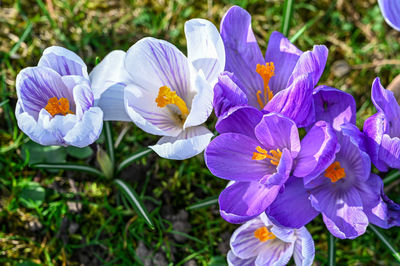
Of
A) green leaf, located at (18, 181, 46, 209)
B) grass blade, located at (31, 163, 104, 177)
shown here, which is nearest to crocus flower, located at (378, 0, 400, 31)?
grass blade, located at (31, 163, 104, 177)

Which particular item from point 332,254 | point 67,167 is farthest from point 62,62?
point 332,254


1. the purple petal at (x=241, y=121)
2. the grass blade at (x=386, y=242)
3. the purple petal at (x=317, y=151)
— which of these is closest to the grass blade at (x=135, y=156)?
the purple petal at (x=241, y=121)

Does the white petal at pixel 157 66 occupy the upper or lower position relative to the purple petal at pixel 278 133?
upper

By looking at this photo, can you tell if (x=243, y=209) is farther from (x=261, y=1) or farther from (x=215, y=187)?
(x=261, y=1)

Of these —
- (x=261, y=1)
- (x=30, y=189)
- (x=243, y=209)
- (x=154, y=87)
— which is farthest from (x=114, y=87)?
(x=261, y=1)

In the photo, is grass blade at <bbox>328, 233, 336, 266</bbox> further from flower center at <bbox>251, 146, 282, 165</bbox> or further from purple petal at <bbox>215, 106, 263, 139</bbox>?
purple petal at <bbox>215, 106, 263, 139</bbox>

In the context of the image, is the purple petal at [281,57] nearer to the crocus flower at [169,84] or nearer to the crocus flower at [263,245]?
the crocus flower at [169,84]

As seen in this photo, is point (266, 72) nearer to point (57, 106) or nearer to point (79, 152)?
point (57, 106)
